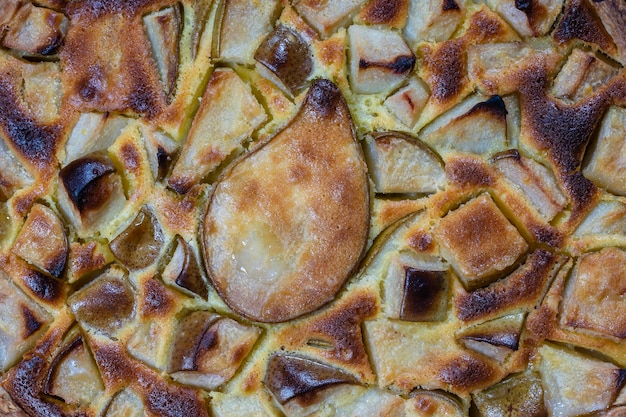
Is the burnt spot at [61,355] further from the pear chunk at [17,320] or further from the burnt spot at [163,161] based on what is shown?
the burnt spot at [163,161]

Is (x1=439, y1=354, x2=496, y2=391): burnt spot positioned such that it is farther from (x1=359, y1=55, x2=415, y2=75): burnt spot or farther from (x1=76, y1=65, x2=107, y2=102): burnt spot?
(x1=76, y1=65, x2=107, y2=102): burnt spot

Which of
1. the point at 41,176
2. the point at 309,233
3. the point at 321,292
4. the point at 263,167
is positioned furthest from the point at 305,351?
the point at 41,176

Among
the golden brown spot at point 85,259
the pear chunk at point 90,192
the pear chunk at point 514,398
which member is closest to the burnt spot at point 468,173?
the pear chunk at point 514,398

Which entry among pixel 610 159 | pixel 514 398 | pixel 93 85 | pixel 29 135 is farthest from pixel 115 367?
pixel 610 159

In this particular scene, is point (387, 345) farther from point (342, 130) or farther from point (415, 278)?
point (342, 130)

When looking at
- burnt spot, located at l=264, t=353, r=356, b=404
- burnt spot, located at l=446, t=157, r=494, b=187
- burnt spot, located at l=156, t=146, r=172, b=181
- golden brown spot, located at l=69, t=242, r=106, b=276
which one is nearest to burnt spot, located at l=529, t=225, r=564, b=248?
burnt spot, located at l=446, t=157, r=494, b=187
